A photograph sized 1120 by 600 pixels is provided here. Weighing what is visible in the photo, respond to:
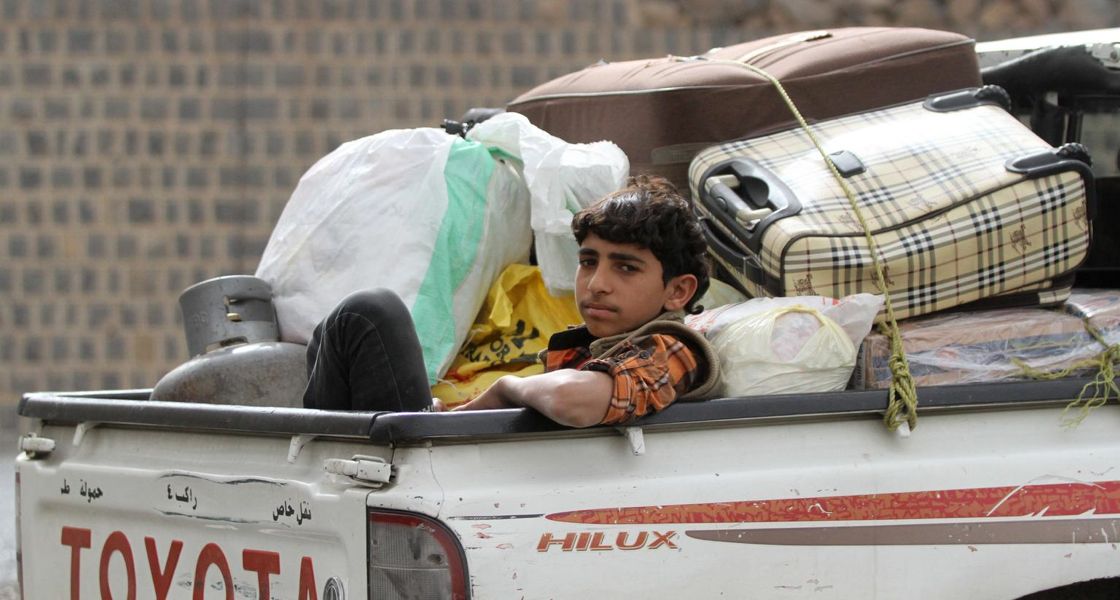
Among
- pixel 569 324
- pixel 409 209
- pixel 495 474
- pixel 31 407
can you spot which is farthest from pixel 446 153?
pixel 495 474

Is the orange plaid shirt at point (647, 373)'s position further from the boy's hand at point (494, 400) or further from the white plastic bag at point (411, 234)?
the white plastic bag at point (411, 234)

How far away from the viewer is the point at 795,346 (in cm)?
257

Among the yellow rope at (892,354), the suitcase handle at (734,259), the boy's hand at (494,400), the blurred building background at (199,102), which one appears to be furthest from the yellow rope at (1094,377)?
the blurred building background at (199,102)

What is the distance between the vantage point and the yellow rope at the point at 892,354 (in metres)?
2.44

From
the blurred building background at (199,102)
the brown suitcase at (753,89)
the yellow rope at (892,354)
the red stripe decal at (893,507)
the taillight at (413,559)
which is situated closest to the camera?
the taillight at (413,559)

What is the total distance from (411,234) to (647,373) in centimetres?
115

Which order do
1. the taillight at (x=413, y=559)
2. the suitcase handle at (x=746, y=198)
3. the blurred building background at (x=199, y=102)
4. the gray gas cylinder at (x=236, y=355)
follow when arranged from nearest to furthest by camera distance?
the taillight at (x=413, y=559), the suitcase handle at (x=746, y=198), the gray gas cylinder at (x=236, y=355), the blurred building background at (x=199, y=102)

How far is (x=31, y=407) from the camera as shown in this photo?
9.90ft

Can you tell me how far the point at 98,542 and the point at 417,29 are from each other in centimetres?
639

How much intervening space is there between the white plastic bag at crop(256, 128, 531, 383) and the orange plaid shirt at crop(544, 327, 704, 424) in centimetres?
86

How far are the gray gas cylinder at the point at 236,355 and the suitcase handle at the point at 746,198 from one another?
3.44ft

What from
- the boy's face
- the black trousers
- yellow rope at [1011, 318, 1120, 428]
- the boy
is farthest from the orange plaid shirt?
yellow rope at [1011, 318, 1120, 428]

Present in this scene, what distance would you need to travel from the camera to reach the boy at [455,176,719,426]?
8.20 ft

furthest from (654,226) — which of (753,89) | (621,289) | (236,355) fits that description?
(236,355)
